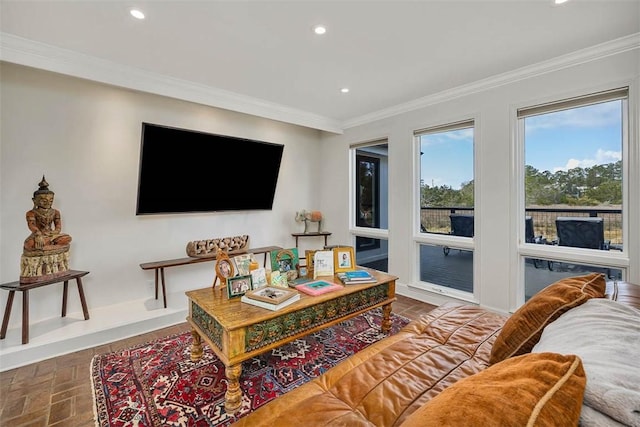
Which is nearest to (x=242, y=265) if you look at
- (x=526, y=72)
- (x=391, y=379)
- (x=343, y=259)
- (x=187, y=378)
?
(x=187, y=378)

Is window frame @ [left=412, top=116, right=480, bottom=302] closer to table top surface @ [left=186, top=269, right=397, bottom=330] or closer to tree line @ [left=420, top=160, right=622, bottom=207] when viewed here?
tree line @ [left=420, top=160, right=622, bottom=207]

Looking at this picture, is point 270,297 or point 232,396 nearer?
point 232,396

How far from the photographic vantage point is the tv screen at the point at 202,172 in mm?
3115

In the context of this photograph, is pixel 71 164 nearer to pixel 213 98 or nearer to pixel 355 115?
pixel 213 98

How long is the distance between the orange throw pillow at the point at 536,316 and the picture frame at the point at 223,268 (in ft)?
5.64

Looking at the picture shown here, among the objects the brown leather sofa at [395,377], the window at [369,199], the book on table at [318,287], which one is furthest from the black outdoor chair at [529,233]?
the book on table at [318,287]

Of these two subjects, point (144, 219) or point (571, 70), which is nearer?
point (571, 70)

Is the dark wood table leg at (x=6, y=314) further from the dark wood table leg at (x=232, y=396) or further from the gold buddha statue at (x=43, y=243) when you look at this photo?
the dark wood table leg at (x=232, y=396)

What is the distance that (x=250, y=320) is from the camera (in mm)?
1682

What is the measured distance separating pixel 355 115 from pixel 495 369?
397cm

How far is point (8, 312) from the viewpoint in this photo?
234 centimetres

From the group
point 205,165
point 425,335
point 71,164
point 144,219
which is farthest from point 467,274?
point 71,164

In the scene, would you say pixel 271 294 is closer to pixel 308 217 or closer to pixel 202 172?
pixel 202 172

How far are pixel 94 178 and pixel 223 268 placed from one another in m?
1.95
